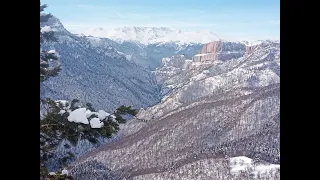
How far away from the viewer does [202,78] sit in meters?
1.17

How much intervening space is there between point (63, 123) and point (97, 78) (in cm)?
17

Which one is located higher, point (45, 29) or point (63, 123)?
point (45, 29)

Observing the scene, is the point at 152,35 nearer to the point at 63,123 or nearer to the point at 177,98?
the point at 177,98

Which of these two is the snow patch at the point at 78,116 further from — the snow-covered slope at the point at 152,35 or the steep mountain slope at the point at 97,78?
the snow-covered slope at the point at 152,35

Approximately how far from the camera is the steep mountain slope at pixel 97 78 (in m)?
1.20

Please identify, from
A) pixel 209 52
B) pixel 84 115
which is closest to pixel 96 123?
pixel 84 115

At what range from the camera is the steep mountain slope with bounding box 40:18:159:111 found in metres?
1.20

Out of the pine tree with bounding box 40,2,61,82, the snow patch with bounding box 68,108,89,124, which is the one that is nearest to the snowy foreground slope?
the snow patch with bounding box 68,108,89,124

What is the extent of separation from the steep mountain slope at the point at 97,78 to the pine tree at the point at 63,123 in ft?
0.07

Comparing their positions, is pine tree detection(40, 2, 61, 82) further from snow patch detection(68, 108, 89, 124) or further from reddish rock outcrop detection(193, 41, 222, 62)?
reddish rock outcrop detection(193, 41, 222, 62)

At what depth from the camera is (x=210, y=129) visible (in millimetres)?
1159

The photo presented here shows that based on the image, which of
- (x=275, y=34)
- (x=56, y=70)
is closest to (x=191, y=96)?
(x=275, y=34)

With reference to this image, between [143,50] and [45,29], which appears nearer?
[45,29]
